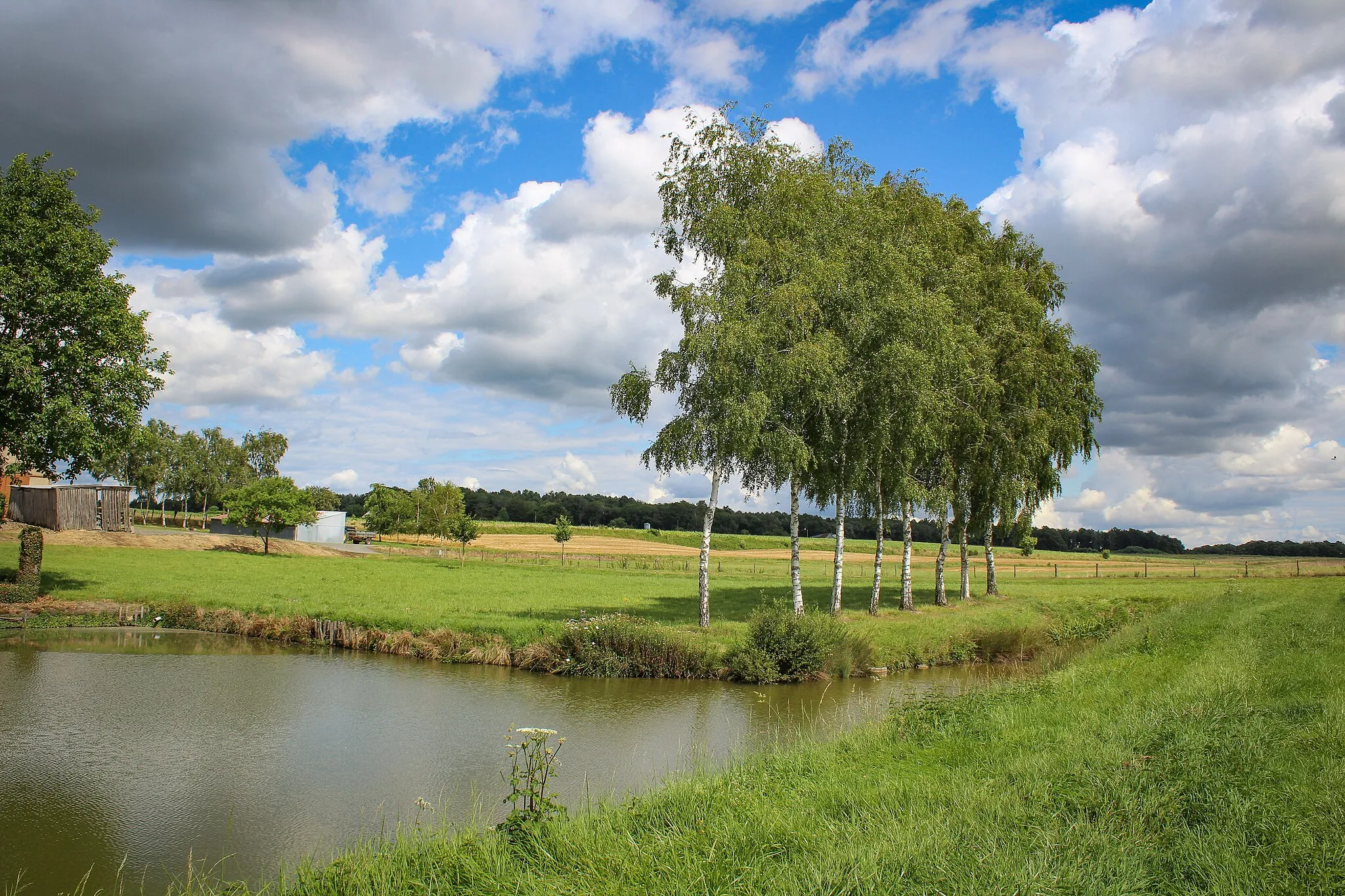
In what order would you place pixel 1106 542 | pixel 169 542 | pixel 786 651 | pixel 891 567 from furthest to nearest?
pixel 1106 542 → pixel 891 567 → pixel 169 542 → pixel 786 651

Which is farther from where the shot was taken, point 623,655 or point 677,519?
point 677,519

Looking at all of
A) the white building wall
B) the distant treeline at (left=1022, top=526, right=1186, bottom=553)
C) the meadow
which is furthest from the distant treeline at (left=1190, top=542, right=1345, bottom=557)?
the white building wall

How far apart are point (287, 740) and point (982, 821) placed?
12.1 meters

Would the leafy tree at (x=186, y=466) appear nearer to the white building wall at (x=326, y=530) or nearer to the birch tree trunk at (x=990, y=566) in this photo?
the white building wall at (x=326, y=530)

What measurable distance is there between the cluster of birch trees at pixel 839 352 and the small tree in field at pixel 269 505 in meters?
45.4

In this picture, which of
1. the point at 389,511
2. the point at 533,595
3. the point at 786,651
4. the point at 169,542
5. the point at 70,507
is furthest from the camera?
the point at 389,511

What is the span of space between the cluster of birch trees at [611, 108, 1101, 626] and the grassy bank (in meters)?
14.3

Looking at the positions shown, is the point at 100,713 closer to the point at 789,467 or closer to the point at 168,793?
the point at 168,793

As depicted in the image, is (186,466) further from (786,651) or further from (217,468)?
(786,651)

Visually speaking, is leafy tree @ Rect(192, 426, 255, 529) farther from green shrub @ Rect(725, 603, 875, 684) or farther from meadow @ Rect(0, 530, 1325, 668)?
green shrub @ Rect(725, 603, 875, 684)

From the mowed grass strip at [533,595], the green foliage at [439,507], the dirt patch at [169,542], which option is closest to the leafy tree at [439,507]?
the green foliage at [439,507]

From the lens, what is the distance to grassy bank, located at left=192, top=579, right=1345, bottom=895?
6254 mm

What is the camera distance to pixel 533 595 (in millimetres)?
34969

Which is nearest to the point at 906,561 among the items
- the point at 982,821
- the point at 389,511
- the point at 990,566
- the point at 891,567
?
the point at 990,566
